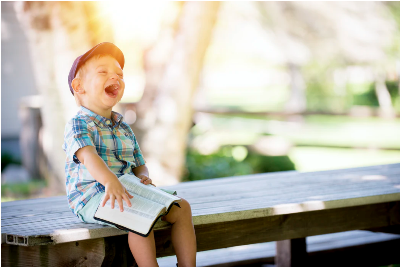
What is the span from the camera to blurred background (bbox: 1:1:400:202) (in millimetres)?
6469

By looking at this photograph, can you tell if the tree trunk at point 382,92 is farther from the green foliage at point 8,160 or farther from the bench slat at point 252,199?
the bench slat at point 252,199

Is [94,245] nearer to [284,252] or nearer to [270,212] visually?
[270,212]

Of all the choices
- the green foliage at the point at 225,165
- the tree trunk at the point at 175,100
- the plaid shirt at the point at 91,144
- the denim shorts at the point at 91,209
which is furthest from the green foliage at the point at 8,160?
the denim shorts at the point at 91,209

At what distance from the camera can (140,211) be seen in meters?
2.21

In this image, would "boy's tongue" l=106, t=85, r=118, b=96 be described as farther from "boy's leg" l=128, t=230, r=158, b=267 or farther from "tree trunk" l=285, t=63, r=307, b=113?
"tree trunk" l=285, t=63, r=307, b=113

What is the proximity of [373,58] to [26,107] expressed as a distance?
13263 mm

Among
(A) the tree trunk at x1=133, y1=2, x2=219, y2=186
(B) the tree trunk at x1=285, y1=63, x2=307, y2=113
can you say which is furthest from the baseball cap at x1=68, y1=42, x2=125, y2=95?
(B) the tree trunk at x1=285, y1=63, x2=307, y2=113

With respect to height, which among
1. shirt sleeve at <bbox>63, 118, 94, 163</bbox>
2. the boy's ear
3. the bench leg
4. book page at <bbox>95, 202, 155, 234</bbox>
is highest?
the boy's ear

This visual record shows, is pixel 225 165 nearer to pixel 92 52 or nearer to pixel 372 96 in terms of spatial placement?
pixel 92 52

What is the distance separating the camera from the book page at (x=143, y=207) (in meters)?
2.20

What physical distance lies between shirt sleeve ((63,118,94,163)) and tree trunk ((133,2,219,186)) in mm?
4830

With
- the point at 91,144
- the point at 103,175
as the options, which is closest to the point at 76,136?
the point at 91,144

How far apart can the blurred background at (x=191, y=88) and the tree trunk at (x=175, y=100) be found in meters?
0.01

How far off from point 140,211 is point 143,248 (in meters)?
0.18
